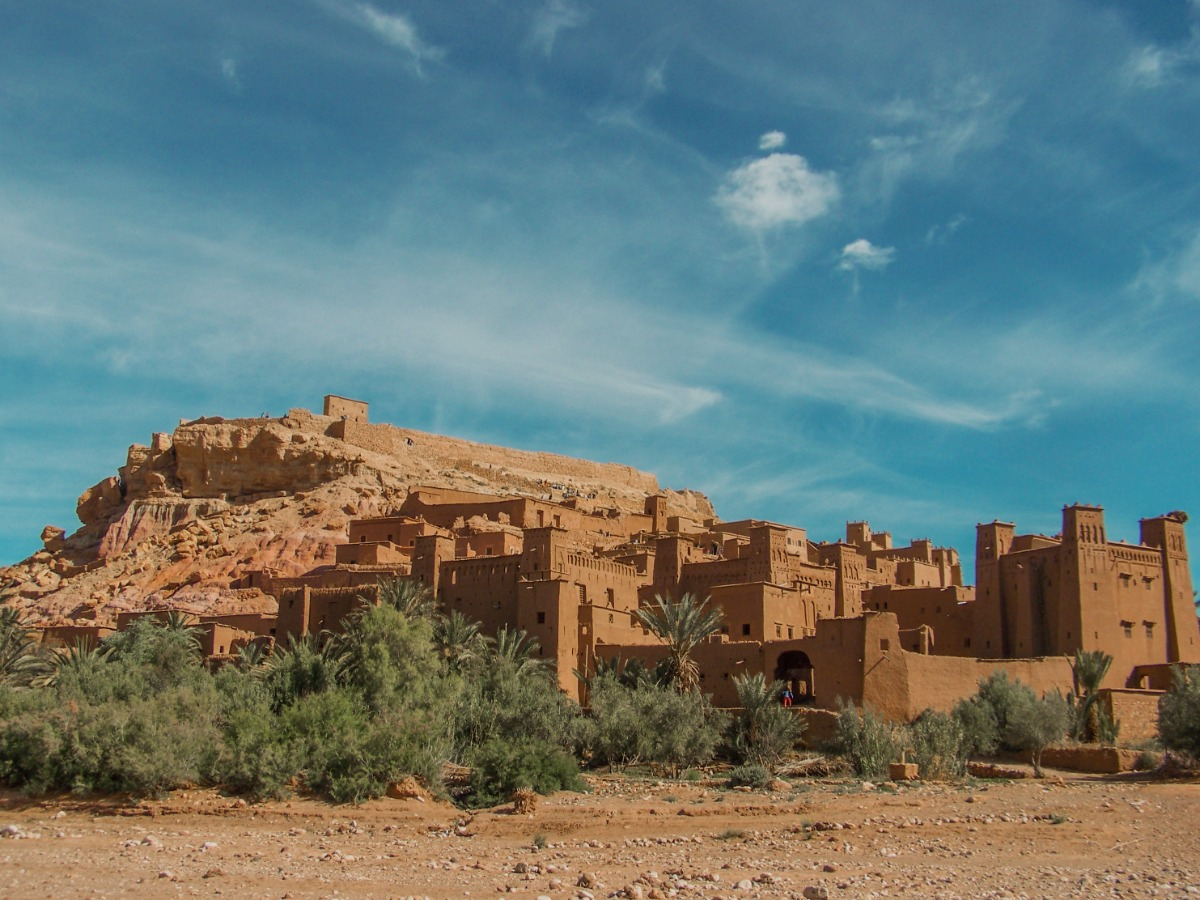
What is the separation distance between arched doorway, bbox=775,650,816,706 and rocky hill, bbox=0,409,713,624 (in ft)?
64.5

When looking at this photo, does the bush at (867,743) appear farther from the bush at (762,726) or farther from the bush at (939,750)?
the bush at (762,726)

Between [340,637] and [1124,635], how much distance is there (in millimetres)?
21225

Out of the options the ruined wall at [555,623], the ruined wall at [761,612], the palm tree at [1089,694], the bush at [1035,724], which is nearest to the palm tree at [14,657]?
the ruined wall at [555,623]

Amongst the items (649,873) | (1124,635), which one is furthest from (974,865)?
(1124,635)

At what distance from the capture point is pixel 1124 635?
3500 cm

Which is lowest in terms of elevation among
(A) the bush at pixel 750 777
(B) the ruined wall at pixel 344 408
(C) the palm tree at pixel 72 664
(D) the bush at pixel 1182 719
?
(A) the bush at pixel 750 777

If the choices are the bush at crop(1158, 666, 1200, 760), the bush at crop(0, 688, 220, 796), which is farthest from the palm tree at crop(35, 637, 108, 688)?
the bush at crop(1158, 666, 1200, 760)

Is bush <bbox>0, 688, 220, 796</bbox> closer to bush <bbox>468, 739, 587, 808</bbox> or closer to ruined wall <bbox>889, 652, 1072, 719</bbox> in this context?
bush <bbox>468, 739, 587, 808</bbox>

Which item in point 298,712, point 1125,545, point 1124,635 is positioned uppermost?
point 1125,545

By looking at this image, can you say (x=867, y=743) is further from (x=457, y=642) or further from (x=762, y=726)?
(x=457, y=642)

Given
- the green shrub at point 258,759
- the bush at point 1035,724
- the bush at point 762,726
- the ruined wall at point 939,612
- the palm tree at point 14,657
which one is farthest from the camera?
the ruined wall at point 939,612

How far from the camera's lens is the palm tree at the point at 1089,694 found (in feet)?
101

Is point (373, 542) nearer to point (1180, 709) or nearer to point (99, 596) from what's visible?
point (99, 596)

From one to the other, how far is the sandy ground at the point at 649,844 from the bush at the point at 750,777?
69cm
